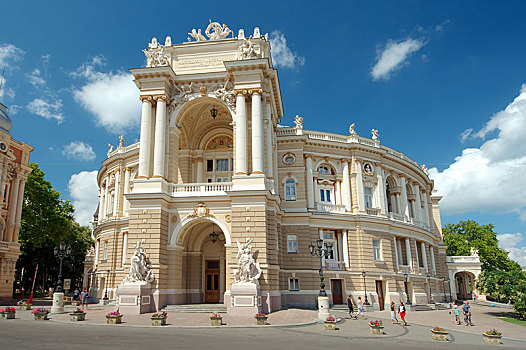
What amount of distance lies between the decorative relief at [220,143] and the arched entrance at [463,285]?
1762 inches

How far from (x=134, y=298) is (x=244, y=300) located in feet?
23.3

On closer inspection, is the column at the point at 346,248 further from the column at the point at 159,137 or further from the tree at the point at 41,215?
the tree at the point at 41,215

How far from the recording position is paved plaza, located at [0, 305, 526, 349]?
1434cm

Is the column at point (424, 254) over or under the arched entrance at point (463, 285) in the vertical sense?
over

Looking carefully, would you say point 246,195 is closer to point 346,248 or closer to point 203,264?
point 203,264

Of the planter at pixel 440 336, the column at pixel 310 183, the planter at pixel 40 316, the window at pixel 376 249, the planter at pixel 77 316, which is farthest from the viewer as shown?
the window at pixel 376 249

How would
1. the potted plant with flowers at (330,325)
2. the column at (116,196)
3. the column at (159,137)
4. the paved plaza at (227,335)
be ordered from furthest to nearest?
the column at (116,196)
the column at (159,137)
the potted plant with flowers at (330,325)
the paved plaza at (227,335)

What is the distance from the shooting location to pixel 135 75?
32.1 meters

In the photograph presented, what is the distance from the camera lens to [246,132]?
31.0m

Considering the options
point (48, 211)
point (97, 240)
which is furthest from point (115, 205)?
point (48, 211)

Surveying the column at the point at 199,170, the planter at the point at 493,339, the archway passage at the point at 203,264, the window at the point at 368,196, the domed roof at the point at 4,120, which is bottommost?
the planter at the point at 493,339

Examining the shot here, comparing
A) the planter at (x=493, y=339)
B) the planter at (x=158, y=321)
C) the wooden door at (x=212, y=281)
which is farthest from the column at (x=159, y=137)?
the planter at (x=493, y=339)

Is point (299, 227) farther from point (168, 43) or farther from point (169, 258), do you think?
point (168, 43)

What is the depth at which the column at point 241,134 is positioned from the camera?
29734 millimetres
